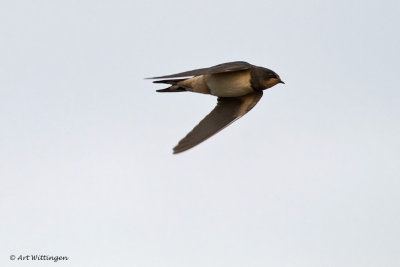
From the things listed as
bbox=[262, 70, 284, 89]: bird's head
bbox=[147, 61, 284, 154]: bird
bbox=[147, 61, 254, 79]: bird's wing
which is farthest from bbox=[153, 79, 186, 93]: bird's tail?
bbox=[262, 70, 284, 89]: bird's head

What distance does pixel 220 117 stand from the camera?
11.2 m

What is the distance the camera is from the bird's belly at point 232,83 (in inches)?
446

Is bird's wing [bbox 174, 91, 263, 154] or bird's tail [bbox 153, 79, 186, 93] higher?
bird's tail [bbox 153, 79, 186, 93]

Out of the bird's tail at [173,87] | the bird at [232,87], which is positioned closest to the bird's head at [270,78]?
the bird at [232,87]

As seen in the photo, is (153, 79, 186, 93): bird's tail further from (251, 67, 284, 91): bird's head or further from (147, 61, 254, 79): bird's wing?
(251, 67, 284, 91): bird's head

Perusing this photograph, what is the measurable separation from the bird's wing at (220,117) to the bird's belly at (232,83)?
12 centimetres

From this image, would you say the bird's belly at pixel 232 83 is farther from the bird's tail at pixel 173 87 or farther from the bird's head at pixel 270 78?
the bird's tail at pixel 173 87

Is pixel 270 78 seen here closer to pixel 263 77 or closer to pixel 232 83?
pixel 263 77

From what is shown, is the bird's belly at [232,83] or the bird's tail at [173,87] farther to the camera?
the bird's tail at [173,87]

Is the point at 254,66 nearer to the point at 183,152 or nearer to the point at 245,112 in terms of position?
the point at 245,112

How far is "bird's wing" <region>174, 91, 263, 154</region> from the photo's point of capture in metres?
10.3

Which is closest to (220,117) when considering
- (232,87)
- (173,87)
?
(232,87)

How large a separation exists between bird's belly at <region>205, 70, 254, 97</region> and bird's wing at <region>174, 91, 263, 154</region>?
0.38 ft

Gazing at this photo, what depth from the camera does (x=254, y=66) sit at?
1131 cm
